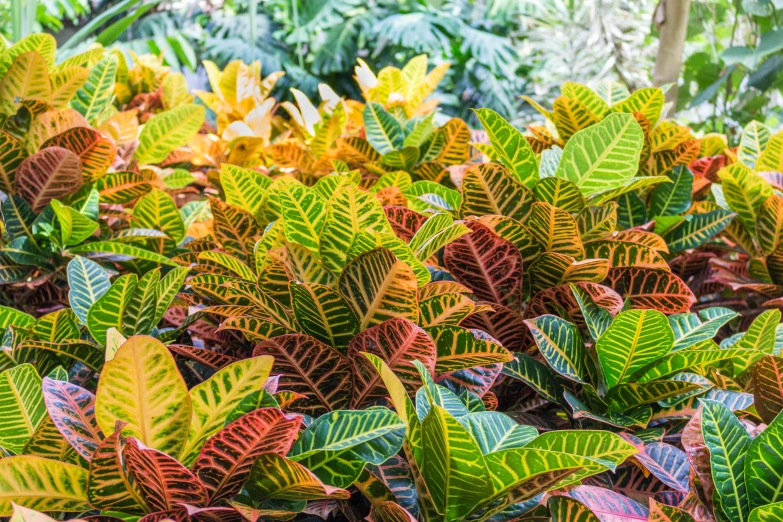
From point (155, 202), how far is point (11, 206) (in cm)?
20

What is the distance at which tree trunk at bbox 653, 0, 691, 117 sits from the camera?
6.67 feet

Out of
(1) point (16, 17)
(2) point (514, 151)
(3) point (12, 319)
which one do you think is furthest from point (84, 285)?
(1) point (16, 17)

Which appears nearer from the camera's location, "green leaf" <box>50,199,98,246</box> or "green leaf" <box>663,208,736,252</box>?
"green leaf" <box>50,199,98,246</box>

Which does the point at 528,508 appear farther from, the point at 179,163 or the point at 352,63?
the point at 352,63

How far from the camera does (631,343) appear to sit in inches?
26.5

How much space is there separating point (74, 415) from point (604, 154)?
2.15 ft

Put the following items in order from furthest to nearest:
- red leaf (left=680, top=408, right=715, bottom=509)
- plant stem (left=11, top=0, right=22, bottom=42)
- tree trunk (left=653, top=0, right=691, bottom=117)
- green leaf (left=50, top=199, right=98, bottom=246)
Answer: tree trunk (left=653, top=0, right=691, bottom=117) < plant stem (left=11, top=0, right=22, bottom=42) < green leaf (left=50, top=199, right=98, bottom=246) < red leaf (left=680, top=408, right=715, bottom=509)

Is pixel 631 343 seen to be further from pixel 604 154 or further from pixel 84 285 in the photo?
pixel 84 285

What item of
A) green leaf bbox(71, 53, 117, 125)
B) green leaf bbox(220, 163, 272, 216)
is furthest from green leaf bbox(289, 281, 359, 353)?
green leaf bbox(71, 53, 117, 125)

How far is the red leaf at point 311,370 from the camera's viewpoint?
0.61 meters

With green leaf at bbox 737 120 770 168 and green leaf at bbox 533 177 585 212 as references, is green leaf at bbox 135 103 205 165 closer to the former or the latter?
green leaf at bbox 533 177 585 212

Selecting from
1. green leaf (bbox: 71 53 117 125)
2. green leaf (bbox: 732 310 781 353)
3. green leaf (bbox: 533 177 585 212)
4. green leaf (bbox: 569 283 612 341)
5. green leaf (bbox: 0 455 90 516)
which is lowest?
green leaf (bbox: 732 310 781 353)

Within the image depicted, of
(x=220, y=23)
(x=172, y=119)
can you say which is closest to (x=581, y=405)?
(x=172, y=119)

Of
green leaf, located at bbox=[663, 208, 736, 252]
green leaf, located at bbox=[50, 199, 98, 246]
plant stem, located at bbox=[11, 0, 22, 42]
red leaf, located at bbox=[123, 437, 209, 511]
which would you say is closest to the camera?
red leaf, located at bbox=[123, 437, 209, 511]
